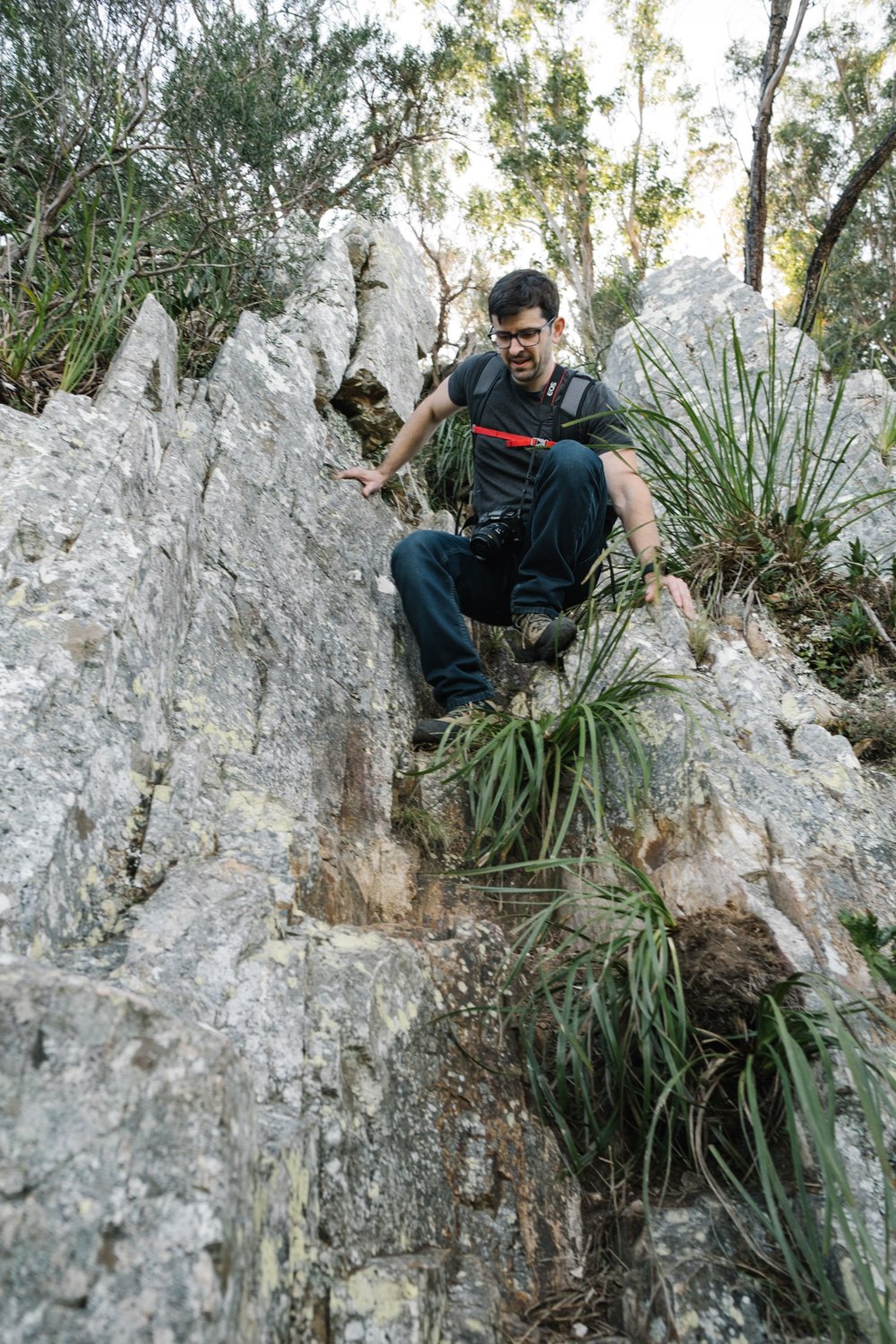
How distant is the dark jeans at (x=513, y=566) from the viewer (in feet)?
10.8

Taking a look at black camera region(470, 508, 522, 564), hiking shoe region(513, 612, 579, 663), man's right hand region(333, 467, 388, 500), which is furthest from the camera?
man's right hand region(333, 467, 388, 500)

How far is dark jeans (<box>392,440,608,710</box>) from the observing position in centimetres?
329

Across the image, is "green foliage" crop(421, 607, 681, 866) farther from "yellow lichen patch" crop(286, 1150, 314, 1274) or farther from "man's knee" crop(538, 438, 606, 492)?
"yellow lichen patch" crop(286, 1150, 314, 1274)

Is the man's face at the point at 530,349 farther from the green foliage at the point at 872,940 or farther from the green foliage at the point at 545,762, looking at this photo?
the green foliage at the point at 872,940

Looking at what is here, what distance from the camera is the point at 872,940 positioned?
7.63ft

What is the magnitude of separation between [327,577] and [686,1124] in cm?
206

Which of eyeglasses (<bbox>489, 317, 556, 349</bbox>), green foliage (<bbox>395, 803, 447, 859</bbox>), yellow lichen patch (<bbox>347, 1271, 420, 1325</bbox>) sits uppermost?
eyeglasses (<bbox>489, 317, 556, 349</bbox>)

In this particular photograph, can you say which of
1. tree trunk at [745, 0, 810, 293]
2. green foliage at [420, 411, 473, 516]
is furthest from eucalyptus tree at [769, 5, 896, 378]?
green foliage at [420, 411, 473, 516]

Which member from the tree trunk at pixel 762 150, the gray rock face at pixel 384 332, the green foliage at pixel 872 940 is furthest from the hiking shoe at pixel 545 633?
Answer: the tree trunk at pixel 762 150

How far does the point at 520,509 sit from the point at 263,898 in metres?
1.96

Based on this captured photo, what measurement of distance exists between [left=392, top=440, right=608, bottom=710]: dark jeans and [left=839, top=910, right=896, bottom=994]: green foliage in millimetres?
1353

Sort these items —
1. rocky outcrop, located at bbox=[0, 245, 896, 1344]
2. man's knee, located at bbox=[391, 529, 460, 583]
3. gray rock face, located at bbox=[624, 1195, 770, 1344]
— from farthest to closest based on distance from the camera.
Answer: man's knee, located at bbox=[391, 529, 460, 583], gray rock face, located at bbox=[624, 1195, 770, 1344], rocky outcrop, located at bbox=[0, 245, 896, 1344]

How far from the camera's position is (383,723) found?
315 centimetres

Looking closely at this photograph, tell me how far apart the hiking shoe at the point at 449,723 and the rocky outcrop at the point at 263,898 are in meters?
0.09
